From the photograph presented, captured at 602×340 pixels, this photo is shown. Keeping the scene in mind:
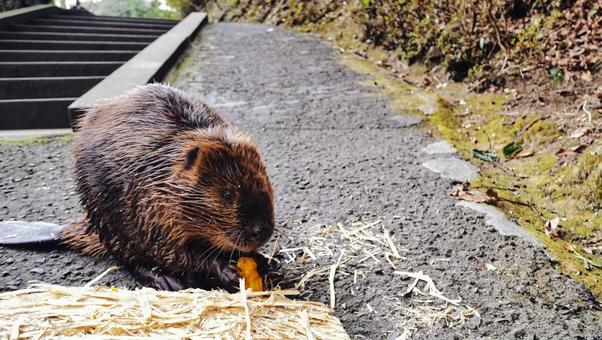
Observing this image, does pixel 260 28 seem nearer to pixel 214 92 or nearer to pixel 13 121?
pixel 214 92

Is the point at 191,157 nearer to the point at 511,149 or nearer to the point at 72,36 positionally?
the point at 511,149

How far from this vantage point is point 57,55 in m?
6.70

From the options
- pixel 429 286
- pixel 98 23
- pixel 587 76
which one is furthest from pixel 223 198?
pixel 98 23

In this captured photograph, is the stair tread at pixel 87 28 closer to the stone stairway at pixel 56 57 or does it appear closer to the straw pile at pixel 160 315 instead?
the stone stairway at pixel 56 57

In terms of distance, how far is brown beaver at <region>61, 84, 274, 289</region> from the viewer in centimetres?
202

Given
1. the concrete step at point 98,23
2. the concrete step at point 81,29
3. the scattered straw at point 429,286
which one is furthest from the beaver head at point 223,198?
the concrete step at point 98,23

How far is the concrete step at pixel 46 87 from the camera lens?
5.31 meters

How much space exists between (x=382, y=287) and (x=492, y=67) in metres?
3.42

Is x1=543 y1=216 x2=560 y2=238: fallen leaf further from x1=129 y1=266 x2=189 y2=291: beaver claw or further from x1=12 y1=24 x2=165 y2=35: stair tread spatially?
x1=12 y1=24 x2=165 y2=35: stair tread

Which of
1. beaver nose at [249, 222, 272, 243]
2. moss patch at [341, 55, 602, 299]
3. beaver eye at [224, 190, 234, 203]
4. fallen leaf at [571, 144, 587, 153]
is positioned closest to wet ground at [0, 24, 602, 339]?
moss patch at [341, 55, 602, 299]

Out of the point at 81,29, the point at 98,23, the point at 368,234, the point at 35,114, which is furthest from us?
the point at 98,23

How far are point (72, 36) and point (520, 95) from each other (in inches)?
267

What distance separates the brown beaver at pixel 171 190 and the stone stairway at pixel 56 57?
263cm

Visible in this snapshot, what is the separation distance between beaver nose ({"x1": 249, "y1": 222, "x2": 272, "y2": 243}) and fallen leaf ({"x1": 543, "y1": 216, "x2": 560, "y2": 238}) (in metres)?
1.58
